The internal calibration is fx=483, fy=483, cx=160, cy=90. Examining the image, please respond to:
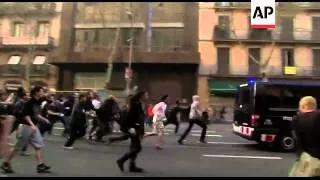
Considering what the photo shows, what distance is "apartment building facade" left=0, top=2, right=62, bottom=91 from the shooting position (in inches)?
1703

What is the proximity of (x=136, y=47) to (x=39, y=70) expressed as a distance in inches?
374

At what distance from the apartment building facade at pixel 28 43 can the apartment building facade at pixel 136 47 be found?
2039 mm

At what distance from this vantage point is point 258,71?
4006 cm

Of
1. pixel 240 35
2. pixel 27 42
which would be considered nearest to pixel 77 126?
pixel 240 35

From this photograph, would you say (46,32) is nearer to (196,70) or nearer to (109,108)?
(196,70)

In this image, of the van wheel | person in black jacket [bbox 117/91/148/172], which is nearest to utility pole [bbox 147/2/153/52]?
the van wheel

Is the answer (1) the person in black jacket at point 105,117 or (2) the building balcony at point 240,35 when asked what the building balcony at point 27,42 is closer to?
(2) the building balcony at point 240,35

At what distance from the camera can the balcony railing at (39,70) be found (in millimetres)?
43000

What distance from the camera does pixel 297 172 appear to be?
5.77 meters

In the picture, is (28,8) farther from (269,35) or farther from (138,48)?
(269,35)

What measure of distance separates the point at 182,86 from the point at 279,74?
8.01 meters

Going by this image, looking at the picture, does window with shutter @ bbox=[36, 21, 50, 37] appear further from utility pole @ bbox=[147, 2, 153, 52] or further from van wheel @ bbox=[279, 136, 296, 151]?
van wheel @ bbox=[279, 136, 296, 151]

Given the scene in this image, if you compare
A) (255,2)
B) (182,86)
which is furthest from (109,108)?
(182,86)

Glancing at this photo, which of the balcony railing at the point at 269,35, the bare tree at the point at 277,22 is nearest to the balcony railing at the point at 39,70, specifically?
the balcony railing at the point at 269,35
